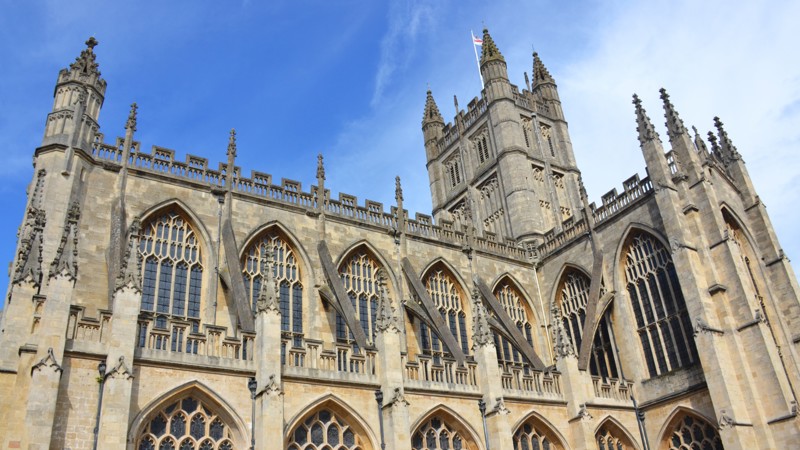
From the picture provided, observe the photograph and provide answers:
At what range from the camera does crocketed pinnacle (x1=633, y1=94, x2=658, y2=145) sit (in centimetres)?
2378

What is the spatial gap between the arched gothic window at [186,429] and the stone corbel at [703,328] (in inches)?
549

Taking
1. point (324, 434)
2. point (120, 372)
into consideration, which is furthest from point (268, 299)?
point (120, 372)

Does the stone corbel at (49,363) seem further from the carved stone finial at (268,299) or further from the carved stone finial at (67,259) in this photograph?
the carved stone finial at (268,299)

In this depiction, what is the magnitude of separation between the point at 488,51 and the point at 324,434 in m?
27.0

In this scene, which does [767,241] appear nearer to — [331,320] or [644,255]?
[644,255]

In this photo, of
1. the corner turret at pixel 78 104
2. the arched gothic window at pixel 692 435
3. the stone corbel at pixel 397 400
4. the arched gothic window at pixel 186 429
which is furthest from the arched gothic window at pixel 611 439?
the corner turret at pixel 78 104

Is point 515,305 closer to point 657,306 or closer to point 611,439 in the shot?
point 657,306

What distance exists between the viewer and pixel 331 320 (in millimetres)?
21125

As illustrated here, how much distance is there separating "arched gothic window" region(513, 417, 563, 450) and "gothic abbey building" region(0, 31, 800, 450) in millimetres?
87

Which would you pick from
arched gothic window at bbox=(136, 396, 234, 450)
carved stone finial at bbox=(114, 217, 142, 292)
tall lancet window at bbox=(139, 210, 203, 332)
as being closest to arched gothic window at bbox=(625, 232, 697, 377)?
arched gothic window at bbox=(136, 396, 234, 450)

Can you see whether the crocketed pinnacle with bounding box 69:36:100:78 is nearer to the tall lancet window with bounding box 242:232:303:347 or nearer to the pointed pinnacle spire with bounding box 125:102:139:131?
the pointed pinnacle spire with bounding box 125:102:139:131

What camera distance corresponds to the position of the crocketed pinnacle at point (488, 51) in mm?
36375

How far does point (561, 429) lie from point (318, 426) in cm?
782

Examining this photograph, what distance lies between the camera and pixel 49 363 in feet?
41.7
